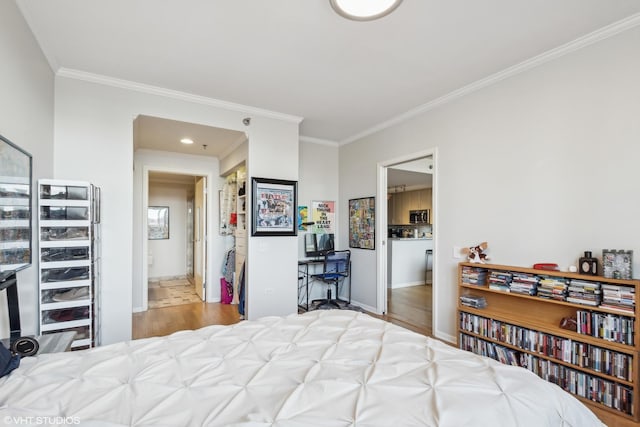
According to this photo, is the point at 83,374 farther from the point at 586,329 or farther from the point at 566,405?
the point at 586,329

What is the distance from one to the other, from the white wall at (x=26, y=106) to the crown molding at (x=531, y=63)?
3.55 metres

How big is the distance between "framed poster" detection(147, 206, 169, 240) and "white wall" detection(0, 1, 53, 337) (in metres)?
4.66

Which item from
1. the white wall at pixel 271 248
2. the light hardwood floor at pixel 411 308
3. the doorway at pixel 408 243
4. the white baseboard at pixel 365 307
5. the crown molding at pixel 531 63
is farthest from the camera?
the white baseboard at pixel 365 307

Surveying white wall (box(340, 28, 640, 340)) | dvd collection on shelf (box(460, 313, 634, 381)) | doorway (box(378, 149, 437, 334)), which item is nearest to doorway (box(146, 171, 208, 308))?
Answer: doorway (box(378, 149, 437, 334))

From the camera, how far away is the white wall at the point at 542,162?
212 centimetres

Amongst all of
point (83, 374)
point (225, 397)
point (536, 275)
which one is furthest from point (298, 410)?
point (536, 275)

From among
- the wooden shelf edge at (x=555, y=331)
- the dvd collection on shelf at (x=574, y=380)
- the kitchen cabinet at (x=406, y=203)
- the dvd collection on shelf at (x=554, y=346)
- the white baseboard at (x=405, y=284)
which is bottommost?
the white baseboard at (x=405, y=284)

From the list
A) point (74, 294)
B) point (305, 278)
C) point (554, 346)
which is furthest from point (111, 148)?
point (554, 346)

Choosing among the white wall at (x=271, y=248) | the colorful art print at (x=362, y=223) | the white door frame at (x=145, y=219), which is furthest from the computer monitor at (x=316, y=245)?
the white door frame at (x=145, y=219)

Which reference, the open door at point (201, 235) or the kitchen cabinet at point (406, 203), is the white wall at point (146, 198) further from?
the kitchen cabinet at point (406, 203)

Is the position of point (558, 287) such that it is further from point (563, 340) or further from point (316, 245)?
point (316, 245)

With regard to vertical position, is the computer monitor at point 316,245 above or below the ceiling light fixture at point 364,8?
below

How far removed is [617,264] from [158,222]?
770 centimetres
